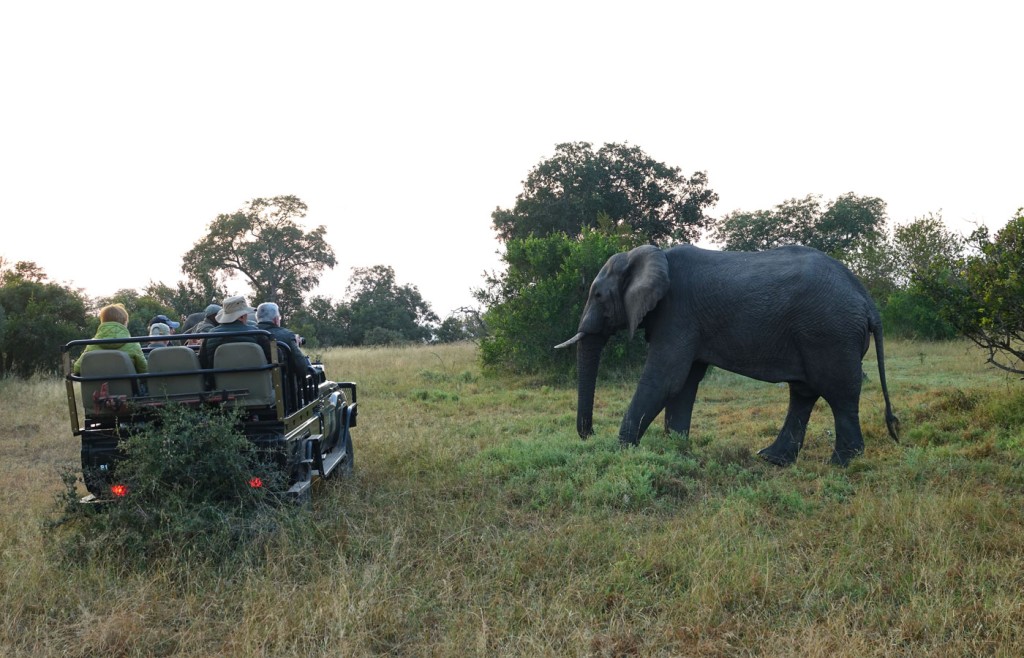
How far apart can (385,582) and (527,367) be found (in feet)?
42.1

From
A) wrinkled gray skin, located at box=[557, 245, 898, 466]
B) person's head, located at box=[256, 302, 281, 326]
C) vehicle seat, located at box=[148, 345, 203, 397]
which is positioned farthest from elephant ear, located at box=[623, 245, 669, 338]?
vehicle seat, located at box=[148, 345, 203, 397]

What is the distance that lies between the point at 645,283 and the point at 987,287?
3515 mm

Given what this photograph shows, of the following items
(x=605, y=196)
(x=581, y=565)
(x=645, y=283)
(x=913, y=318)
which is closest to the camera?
(x=581, y=565)

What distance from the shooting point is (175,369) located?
5.54 m

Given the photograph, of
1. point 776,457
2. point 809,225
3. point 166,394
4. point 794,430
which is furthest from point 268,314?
point 809,225

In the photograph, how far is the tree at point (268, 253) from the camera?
40.8 m

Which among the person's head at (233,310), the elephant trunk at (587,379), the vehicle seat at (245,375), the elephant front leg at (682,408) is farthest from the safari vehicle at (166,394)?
the elephant front leg at (682,408)

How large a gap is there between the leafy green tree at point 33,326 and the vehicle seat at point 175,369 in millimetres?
14263

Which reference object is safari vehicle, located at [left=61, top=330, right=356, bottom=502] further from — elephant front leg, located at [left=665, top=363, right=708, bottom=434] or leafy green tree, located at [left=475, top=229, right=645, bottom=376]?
leafy green tree, located at [left=475, top=229, right=645, bottom=376]

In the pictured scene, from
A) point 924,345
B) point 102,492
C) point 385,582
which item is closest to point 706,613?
point 385,582

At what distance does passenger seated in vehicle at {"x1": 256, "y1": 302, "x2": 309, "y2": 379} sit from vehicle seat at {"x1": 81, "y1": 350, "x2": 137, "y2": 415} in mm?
1047

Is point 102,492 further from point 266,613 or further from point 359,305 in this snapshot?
point 359,305

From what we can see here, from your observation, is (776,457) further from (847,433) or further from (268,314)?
(268,314)

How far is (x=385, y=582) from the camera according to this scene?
4.50 metres
